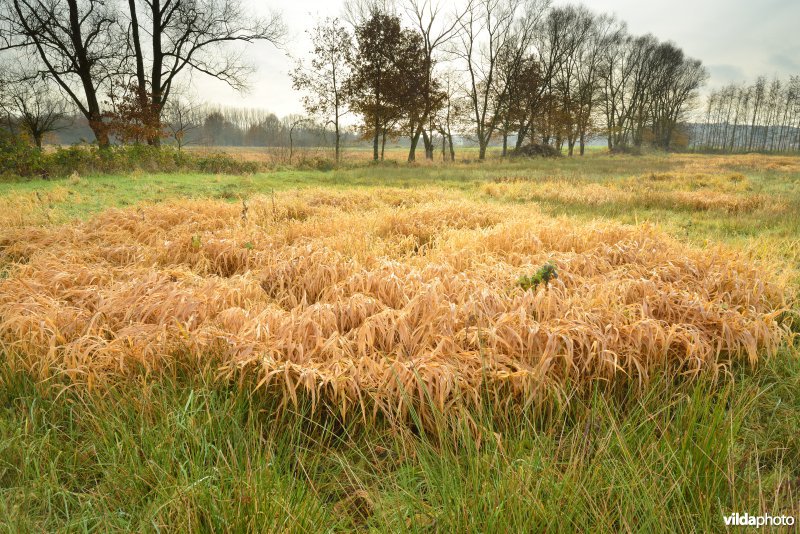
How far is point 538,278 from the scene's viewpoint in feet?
10.0

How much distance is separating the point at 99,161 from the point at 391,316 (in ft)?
56.5

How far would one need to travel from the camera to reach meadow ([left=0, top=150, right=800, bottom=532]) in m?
1.31

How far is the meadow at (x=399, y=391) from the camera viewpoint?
1.31 meters

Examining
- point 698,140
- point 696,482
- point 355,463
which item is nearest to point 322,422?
point 355,463

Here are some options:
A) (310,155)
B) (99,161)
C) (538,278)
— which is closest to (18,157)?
(99,161)

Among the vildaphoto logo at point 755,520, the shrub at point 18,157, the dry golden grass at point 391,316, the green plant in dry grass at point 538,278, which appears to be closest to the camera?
the vildaphoto logo at point 755,520

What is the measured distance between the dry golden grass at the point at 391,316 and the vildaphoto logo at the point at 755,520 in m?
0.80

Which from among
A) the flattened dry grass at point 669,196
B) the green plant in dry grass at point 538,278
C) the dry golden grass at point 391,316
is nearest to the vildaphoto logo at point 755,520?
the dry golden grass at point 391,316

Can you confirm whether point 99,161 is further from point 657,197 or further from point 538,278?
point 657,197

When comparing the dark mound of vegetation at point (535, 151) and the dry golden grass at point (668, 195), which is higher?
the dark mound of vegetation at point (535, 151)

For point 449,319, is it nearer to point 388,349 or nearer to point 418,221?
point 388,349

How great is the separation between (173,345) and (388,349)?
3.99 feet

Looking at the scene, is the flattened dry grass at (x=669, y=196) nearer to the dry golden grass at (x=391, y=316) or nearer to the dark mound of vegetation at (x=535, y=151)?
the dry golden grass at (x=391, y=316)

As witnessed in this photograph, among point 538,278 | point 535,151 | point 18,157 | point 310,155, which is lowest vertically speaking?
point 538,278
